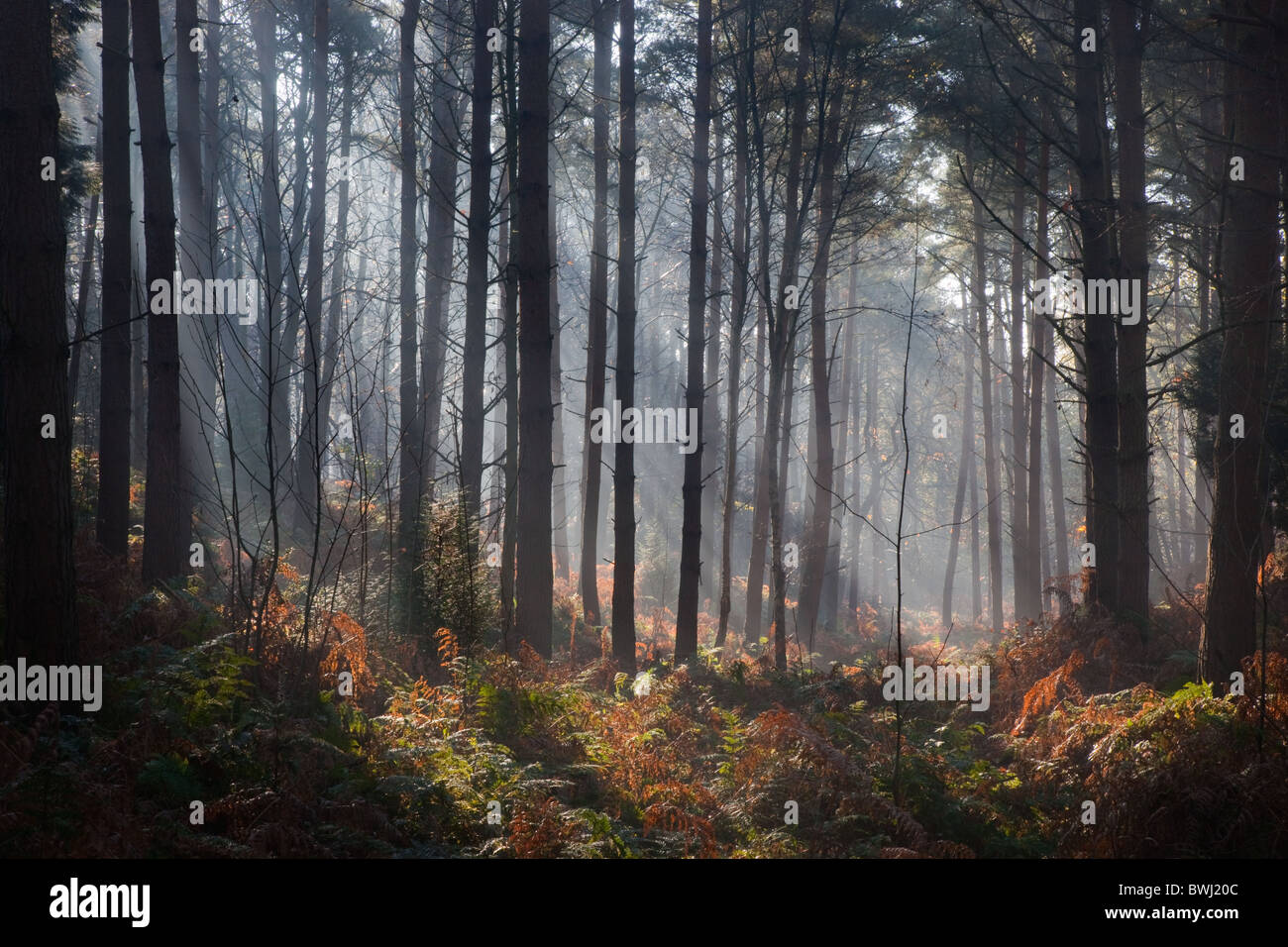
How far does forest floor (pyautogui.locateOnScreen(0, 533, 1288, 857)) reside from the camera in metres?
4.52

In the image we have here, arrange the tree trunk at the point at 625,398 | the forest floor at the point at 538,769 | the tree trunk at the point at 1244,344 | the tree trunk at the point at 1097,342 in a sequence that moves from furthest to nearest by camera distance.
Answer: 1. the tree trunk at the point at 625,398
2. the tree trunk at the point at 1097,342
3. the tree trunk at the point at 1244,344
4. the forest floor at the point at 538,769

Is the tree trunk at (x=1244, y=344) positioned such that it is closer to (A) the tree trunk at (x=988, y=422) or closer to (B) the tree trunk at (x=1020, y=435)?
(B) the tree trunk at (x=1020, y=435)

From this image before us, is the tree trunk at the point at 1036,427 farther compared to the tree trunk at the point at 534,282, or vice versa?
the tree trunk at the point at 1036,427

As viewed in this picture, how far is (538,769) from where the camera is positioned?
19.9ft

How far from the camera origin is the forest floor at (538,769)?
452 cm

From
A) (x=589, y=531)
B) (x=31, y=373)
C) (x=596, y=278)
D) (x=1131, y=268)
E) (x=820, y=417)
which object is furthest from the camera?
(x=589, y=531)

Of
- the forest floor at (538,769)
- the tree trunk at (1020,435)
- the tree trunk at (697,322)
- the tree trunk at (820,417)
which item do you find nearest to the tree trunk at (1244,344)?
the forest floor at (538,769)

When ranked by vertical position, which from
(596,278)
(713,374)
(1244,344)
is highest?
(596,278)

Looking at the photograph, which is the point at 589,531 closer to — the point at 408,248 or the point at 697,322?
the point at 697,322

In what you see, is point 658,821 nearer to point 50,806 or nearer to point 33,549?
point 50,806

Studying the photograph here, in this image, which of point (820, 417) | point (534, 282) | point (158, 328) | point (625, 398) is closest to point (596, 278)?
point (820, 417)

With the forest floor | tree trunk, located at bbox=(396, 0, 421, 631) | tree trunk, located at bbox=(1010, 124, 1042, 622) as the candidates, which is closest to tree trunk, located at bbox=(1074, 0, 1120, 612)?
the forest floor
